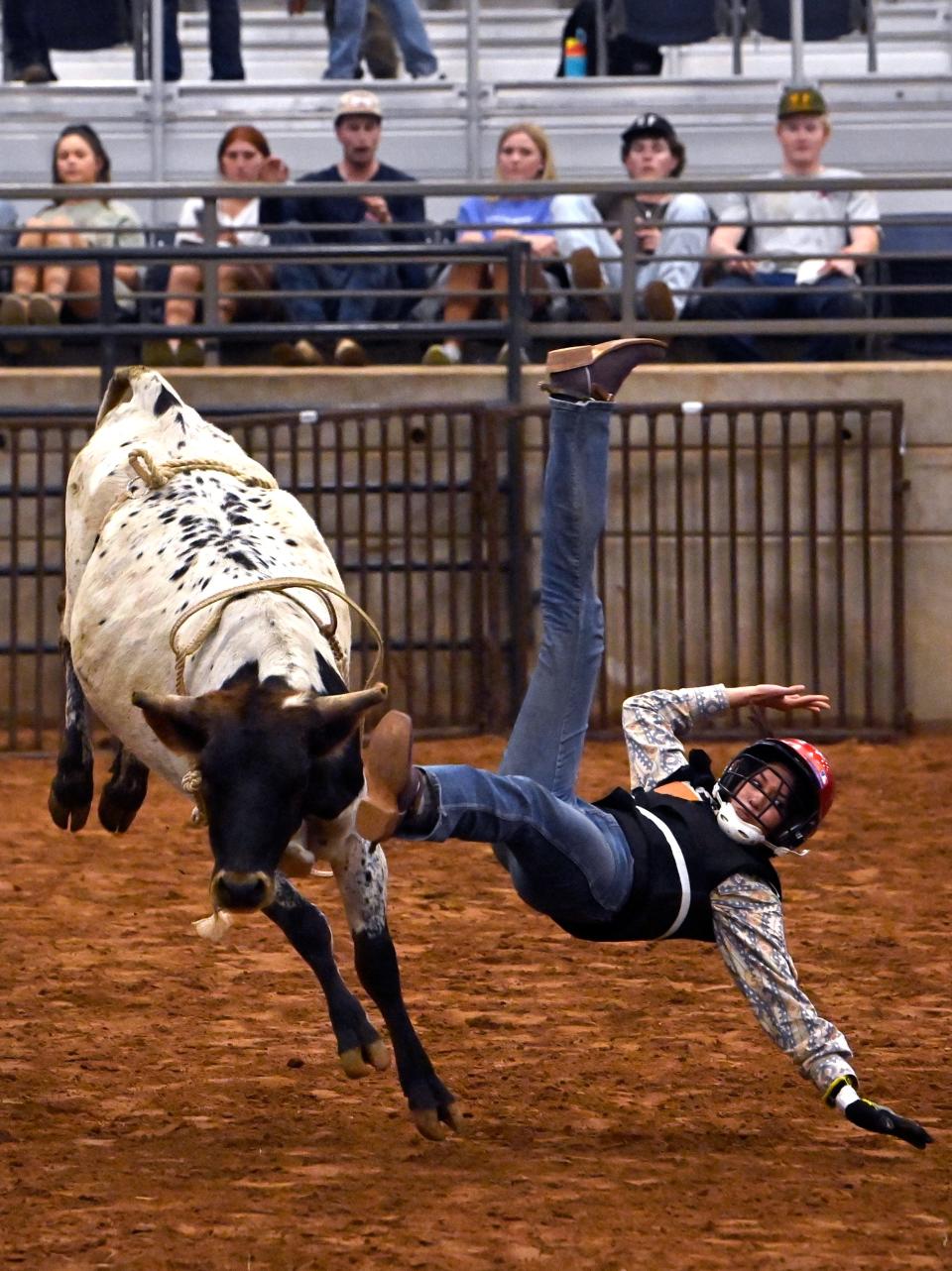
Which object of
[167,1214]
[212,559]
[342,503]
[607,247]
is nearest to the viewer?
[167,1214]

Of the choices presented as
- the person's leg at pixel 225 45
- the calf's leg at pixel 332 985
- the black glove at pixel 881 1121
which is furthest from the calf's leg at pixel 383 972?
the person's leg at pixel 225 45

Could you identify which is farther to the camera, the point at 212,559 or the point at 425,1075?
the point at 212,559

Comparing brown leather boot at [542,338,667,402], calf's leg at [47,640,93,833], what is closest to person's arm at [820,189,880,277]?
calf's leg at [47,640,93,833]

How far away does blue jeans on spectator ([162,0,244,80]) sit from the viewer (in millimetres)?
13680

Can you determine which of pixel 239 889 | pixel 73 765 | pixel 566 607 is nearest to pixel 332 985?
pixel 239 889

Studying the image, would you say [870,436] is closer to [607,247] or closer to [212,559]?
[607,247]

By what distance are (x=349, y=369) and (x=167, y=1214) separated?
7.69 meters

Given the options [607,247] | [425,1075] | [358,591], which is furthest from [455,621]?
[425,1075]

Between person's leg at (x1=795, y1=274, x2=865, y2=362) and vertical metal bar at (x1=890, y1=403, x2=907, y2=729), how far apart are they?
0.67m

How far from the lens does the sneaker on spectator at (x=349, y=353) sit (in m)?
11.5

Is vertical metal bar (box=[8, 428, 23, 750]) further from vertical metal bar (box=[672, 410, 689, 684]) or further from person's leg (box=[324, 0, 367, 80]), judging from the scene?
person's leg (box=[324, 0, 367, 80])

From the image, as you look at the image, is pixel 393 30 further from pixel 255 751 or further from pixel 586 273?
pixel 255 751

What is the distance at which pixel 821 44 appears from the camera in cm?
1488

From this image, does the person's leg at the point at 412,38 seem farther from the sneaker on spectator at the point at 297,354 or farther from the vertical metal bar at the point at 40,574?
the vertical metal bar at the point at 40,574
